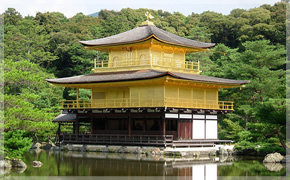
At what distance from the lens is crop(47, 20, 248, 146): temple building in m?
35.7

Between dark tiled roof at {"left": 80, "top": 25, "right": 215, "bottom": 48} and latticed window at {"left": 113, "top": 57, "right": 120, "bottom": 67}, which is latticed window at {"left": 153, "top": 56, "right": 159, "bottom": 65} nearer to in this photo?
dark tiled roof at {"left": 80, "top": 25, "right": 215, "bottom": 48}

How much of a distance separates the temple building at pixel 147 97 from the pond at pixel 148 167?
529 cm

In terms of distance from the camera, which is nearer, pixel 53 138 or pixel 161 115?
pixel 161 115

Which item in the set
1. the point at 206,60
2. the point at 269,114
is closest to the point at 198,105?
the point at 206,60

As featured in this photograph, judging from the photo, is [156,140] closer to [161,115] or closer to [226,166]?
[161,115]

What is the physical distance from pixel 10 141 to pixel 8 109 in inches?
57.8

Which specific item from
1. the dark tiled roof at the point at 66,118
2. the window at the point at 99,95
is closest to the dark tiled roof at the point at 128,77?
the window at the point at 99,95

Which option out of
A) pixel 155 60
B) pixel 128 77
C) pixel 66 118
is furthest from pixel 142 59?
pixel 66 118

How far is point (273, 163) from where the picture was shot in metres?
29.4

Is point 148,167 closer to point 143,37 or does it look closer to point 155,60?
point 143,37

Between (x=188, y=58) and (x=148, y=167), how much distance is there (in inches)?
1353

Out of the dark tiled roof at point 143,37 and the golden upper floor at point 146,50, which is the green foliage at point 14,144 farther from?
the dark tiled roof at point 143,37

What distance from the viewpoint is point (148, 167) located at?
25797 mm

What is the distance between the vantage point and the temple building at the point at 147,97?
1404 inches
